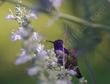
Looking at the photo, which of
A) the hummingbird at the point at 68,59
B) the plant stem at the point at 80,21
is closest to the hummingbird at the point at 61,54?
the hummingbird at the point at 68,59

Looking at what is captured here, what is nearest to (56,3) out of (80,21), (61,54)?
(80,21)

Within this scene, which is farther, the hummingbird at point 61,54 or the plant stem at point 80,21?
the hummingbird at point 61,54

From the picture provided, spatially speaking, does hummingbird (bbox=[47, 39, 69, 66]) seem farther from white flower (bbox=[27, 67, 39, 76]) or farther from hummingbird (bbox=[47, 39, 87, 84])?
white flower (bbox=[27, 67, 39, 76])

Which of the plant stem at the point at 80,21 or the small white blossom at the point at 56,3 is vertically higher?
the small white blossom at the point at 56,3

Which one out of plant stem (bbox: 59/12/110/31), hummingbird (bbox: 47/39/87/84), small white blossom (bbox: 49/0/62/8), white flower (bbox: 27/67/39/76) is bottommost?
white flower (bbox: 27/67/39/76)

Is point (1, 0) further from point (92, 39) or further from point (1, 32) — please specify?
point (1, 32)

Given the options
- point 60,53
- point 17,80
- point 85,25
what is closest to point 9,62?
point 17,80

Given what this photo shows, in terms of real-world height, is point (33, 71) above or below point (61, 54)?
below

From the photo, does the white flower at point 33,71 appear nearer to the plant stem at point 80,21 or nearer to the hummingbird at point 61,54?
the plant stem at point 80,21

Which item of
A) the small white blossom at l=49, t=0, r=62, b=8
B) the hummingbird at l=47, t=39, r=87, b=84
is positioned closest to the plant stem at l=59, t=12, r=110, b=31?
the small white blossom at l=49, t=0, r=62, b=8

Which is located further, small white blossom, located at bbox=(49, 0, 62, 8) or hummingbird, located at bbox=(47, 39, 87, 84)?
hummingbird, located at bbox=(47, 39, 87, 84)

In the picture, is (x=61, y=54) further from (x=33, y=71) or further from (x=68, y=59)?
(x=33, y=71)
